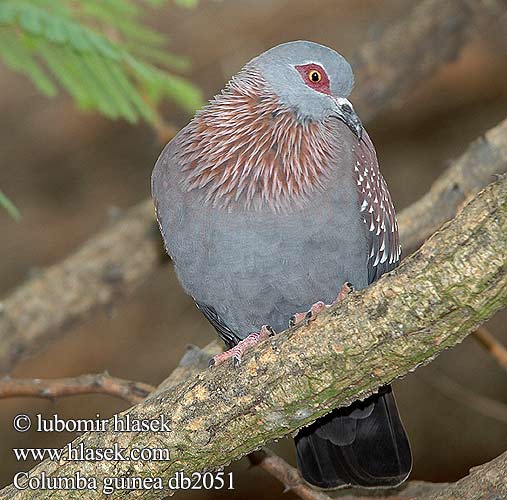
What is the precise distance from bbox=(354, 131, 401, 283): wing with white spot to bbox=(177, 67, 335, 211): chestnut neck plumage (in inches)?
5.9

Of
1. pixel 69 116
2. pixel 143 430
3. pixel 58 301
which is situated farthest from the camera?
pixel 69 116

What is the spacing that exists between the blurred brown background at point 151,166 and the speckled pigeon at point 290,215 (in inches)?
158

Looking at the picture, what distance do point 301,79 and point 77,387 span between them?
59.7 inches

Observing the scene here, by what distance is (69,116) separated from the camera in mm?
8344

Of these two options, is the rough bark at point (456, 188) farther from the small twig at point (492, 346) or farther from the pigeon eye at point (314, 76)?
the pigeon eye at point (314, 76)

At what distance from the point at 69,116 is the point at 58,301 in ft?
12.4

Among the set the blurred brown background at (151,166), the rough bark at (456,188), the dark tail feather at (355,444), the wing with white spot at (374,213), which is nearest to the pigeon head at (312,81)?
the wing with white spot at (374,213)

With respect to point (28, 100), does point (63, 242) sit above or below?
below

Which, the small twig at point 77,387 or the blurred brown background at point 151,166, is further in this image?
the blurred brown background at point 151,166

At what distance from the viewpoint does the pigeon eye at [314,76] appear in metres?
3.55

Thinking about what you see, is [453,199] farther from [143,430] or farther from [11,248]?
[11,248]

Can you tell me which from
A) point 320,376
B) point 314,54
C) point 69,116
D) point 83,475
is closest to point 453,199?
point 314,54

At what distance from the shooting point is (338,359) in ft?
8.29

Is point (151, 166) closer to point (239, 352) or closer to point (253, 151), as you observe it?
point (253, 151)
